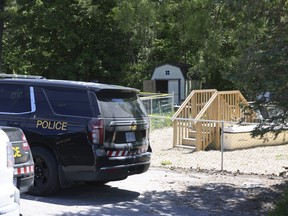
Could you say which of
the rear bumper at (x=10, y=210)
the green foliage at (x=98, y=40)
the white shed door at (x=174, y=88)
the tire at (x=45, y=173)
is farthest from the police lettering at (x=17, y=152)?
the white shed door at (x=174, y=88)

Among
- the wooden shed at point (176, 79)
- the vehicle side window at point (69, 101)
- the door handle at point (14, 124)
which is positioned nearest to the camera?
the vehicle side window at point (69, 101)

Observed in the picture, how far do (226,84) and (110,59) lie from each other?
912 cm

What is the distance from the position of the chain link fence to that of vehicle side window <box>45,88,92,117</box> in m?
4.24

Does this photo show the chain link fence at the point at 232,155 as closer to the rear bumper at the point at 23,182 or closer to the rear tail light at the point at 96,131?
the rear tail light at the point at 96,131

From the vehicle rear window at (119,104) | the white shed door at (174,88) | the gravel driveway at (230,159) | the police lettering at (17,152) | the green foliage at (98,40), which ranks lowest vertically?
the gravel driveway at (230,159)

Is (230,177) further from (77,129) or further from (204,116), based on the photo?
(204,116)

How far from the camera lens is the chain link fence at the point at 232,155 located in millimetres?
11714

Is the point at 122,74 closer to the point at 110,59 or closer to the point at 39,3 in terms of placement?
the point at 110,59

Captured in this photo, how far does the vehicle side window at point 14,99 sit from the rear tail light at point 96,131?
1386mm

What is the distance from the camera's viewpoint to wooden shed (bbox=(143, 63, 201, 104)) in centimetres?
2719

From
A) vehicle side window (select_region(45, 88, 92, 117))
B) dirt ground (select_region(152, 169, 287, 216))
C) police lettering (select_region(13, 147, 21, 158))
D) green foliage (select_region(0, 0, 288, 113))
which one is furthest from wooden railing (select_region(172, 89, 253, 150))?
police lettering (select_region(13, 147, 21, 158))

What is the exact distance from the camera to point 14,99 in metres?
8.36

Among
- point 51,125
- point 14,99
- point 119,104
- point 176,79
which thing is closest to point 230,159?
point 119,104

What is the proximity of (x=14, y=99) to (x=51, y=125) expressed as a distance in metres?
1.05
